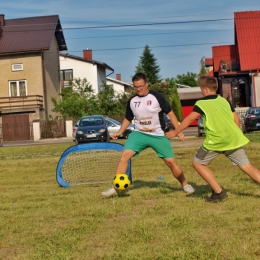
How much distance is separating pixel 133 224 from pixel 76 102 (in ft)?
149

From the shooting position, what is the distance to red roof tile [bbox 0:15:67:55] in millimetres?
52625

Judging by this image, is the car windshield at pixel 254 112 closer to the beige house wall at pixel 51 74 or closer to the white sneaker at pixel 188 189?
the beige house wall at pixel 51 74

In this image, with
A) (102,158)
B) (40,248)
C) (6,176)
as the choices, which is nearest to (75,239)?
(40,248)

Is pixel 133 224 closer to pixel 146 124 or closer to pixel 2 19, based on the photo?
pixel 146 124

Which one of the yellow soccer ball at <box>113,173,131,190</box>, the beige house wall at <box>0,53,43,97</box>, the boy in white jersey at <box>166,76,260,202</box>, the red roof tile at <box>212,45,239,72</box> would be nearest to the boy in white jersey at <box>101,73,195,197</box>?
the yellow soccer ball at <box>113,173,131,190</box>

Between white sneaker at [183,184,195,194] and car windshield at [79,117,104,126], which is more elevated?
car windshield at [79,117,104,126]

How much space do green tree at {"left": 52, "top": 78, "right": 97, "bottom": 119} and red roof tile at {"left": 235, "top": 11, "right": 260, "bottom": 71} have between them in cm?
1400

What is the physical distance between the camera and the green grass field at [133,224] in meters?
5.56

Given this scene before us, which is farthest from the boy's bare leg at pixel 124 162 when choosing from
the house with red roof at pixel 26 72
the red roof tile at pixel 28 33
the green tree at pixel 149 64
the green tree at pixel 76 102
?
the green tree at pixel 149 64

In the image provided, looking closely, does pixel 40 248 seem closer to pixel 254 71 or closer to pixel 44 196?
pixel 44 196

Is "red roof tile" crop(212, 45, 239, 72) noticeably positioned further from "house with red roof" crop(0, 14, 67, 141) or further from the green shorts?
the green shorts

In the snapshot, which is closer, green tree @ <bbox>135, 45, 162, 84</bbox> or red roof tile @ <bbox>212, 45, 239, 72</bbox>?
red roof tile @ <bbox>212, 45, 239, 72</bbox>

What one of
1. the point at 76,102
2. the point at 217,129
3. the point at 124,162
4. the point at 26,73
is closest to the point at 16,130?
the point at 76,102

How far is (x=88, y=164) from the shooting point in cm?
1333
